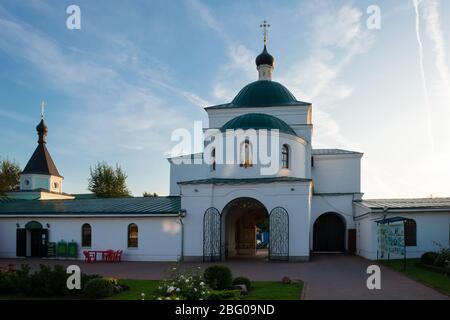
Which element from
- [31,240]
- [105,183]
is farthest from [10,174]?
[31,240]

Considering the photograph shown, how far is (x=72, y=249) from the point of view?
2478 centimetres

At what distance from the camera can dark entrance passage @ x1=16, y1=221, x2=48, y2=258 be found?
25781mm

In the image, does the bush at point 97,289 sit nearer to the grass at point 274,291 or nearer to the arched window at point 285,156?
the grass at point 274,291

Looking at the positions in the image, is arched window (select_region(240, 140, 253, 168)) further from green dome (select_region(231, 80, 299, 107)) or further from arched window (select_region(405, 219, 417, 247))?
arched window (select_region(405, 219, 417, 247))

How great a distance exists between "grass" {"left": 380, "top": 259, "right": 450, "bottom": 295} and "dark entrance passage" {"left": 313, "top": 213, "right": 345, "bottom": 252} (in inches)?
316

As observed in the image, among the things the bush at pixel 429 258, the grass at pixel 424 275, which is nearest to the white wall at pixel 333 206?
the grass at pixel 424 275

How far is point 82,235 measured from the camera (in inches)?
989

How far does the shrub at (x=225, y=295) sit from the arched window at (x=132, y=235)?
13.7 meters

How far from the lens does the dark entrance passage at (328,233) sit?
93.7 ft
